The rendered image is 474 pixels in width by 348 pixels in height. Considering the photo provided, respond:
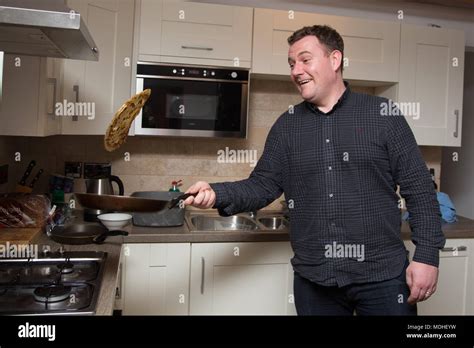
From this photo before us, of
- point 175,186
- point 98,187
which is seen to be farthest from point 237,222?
point 98,187

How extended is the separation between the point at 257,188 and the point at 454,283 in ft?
4.37

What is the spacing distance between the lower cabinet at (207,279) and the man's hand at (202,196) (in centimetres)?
58

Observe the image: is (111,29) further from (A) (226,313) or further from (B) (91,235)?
(A) (226,313)

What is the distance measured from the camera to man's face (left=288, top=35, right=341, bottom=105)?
1.50 meters

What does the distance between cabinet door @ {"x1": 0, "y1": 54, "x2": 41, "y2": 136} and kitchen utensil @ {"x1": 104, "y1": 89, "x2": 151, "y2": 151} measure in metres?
0.36

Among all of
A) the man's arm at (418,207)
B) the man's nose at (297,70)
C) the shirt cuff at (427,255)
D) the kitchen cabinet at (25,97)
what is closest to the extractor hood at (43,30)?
the kitchen cabinet at (25,97)

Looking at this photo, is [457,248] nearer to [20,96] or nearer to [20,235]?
[20,235]

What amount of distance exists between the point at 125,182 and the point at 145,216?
505 mm

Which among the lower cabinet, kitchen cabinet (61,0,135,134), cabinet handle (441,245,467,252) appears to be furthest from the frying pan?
cabinet handle (441,245,467,252)

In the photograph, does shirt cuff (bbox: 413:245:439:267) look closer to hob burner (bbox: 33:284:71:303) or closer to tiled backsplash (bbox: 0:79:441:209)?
hob burner (bbox: 33:284:71:303)

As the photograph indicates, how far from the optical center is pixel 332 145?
151 cm

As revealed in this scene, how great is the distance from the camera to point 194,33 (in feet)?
7.21

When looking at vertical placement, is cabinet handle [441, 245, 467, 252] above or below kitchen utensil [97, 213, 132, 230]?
below

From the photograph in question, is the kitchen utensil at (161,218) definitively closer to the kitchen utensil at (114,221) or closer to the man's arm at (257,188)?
the kitchen utensil at (114,221)
